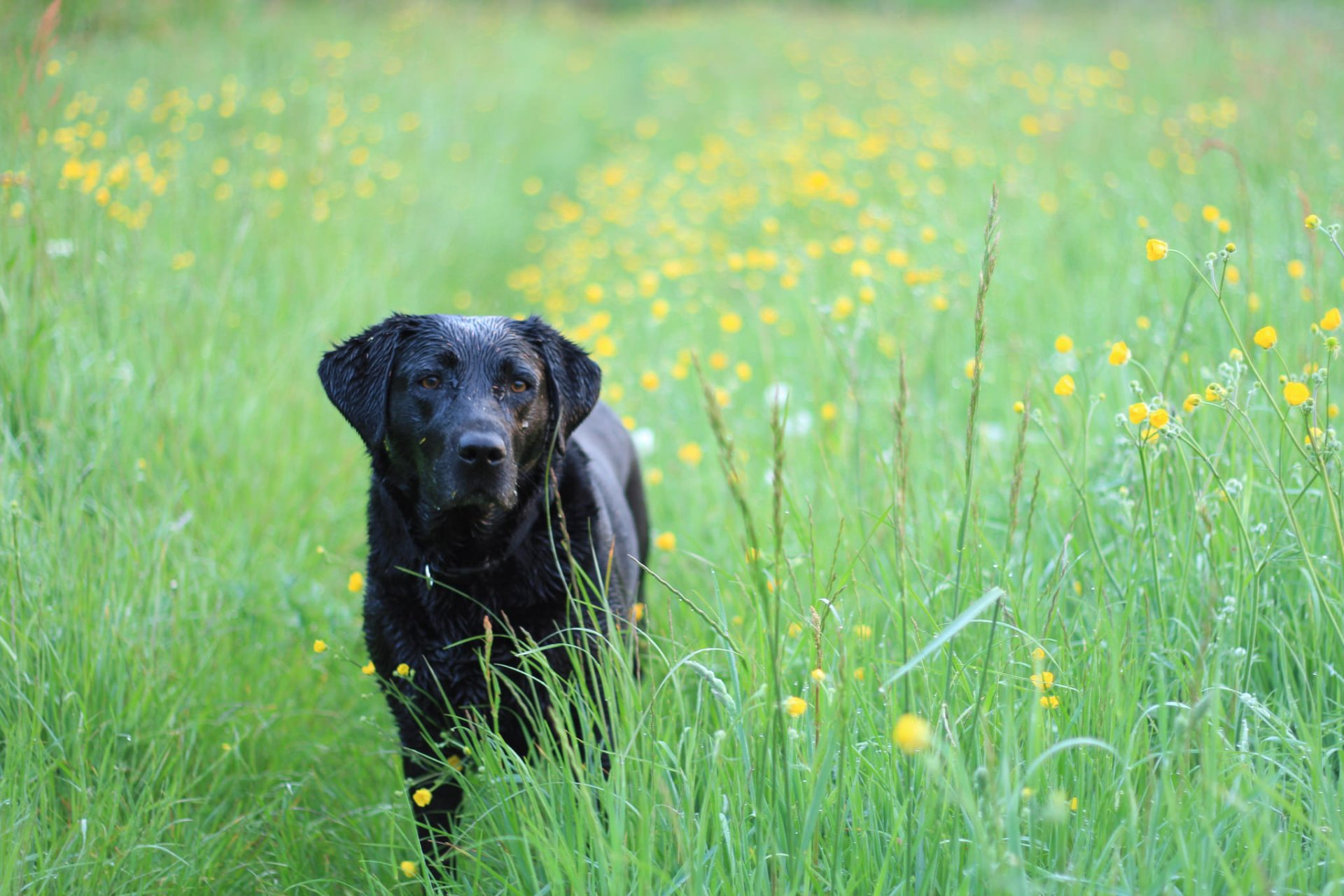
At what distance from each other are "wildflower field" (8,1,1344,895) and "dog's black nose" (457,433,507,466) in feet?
1.51

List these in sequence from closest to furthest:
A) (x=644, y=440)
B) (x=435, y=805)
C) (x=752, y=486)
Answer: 1. (x=435, y=805)
2. (x=752, y=486)
3. (x=644, y=440)

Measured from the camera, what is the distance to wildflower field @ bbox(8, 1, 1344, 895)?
5.03 ft

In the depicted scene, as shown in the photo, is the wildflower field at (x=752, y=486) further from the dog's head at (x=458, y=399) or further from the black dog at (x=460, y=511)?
the dog's head at (x=458, y=399)

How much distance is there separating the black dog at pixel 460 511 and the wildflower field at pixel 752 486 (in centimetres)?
18

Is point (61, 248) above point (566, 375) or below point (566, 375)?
above

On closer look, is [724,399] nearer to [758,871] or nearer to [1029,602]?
[1029,602]

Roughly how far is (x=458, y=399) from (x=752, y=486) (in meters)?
1.25

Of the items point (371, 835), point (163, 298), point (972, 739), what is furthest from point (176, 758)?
point (163, 298)

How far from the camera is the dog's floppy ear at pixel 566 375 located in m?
2.42

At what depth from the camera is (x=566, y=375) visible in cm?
246

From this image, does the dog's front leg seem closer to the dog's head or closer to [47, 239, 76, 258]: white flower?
the dog's head

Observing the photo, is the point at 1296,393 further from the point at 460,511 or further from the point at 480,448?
the point at 460,511

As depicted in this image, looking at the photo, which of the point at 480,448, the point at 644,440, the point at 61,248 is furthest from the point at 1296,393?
the point at 61,248

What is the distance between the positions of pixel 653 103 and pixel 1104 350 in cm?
1045
